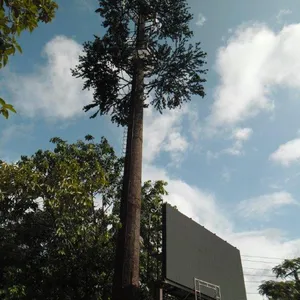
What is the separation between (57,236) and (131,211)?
173 inches

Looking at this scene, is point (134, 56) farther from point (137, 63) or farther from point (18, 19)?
point (18, 19)

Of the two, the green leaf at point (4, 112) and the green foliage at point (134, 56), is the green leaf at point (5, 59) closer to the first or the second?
the green leaf at point (4, 112)

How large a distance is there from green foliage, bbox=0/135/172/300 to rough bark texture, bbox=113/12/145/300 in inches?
39.2

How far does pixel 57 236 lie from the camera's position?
14352 mm

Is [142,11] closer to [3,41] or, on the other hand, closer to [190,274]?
[190,274]

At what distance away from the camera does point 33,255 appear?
50.8 ft

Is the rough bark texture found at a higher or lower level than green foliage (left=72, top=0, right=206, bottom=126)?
lower

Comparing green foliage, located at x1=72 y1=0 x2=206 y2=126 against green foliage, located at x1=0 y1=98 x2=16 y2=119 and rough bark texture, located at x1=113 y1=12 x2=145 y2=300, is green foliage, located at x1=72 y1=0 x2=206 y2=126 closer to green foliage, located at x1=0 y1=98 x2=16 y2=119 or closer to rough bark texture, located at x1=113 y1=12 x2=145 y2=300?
rough bark texture, located at x1=113 y1=12 x2=145 y2=300

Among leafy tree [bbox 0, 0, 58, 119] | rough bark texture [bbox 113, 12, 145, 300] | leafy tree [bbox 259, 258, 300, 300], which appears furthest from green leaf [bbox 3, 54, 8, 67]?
leafy tree [bbox 259, 258, 300, 300]

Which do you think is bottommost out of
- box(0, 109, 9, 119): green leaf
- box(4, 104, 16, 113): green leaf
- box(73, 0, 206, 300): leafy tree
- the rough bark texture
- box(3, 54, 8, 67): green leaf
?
box(0, 109, 9, 119): green leaf

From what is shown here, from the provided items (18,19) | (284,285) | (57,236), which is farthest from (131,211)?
(284,285)

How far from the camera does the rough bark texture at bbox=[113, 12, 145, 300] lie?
1061 cm

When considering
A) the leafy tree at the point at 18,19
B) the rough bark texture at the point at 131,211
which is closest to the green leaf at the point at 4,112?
the leafy tree at the point at 18,19

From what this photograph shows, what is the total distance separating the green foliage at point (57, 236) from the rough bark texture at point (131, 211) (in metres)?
1.00
